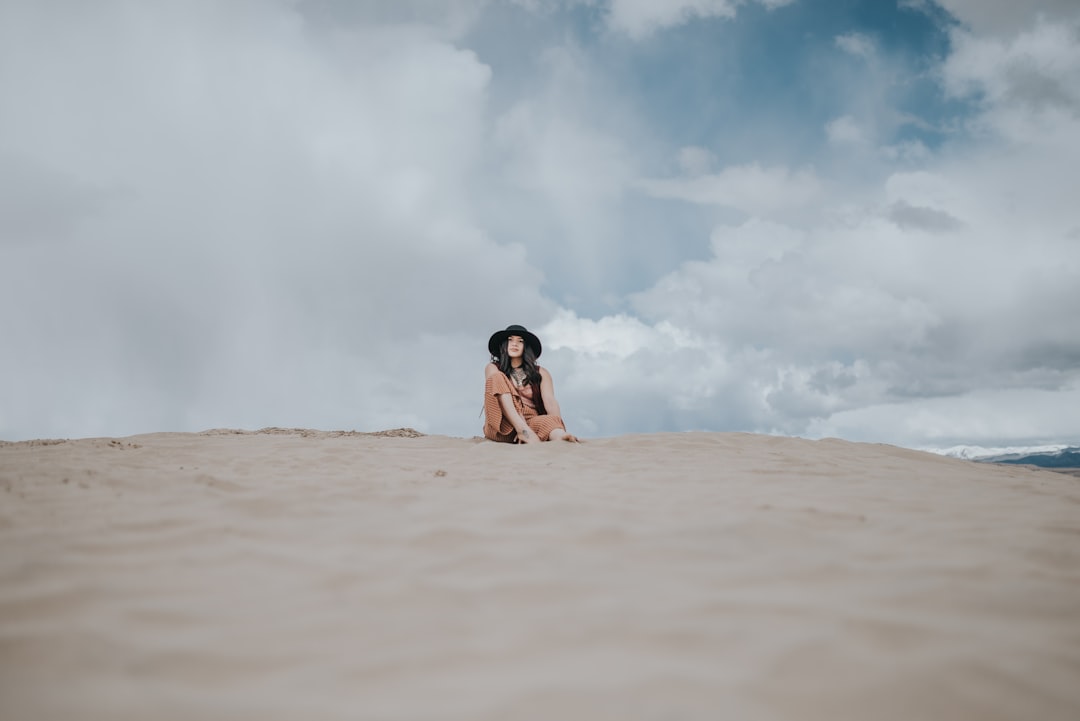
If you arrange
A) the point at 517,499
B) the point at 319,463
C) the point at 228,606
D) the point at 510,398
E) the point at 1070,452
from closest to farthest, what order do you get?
the point at 228,606 < the point at 517,499 < the point at 319,463 < the point at 510,398 < the point at 1070,452

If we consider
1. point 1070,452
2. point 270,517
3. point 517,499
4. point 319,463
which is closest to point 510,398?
point 319,463

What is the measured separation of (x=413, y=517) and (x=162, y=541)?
3.88ft

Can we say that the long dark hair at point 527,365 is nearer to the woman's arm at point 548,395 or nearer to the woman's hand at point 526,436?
the woman's arm at point 548,395

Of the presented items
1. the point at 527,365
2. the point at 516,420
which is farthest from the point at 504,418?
the point at 527,365

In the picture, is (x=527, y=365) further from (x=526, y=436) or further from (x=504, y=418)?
(x=526, y=436)

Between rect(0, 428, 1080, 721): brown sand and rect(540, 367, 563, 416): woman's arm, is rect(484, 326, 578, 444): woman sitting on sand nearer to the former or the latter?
rect(540, 367, 563, 416): woman's arm

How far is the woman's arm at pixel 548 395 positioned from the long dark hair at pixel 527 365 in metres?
0.08

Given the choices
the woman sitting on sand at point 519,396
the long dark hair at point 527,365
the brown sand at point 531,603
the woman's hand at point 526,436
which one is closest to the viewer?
the brown sand at point 531,603

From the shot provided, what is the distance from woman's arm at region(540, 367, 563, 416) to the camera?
809 cm

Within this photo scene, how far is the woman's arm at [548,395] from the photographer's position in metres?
8.09

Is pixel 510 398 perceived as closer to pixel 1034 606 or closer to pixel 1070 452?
pixel 1034 606

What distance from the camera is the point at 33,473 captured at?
14.9ft

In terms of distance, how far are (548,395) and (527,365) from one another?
1.58 ft

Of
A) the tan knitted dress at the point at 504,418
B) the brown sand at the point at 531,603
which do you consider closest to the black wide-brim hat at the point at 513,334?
the tan knitted dress at the point at 504,418
